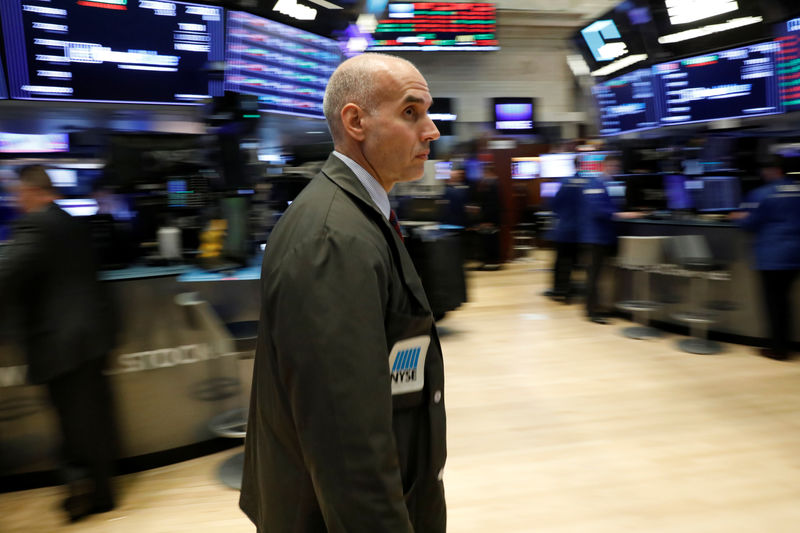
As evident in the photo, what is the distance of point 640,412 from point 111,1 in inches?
164

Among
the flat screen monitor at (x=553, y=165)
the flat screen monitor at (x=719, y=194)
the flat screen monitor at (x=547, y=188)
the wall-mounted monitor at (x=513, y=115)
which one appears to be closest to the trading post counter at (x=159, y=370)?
the flat screen monitor at (x=719, y=194)

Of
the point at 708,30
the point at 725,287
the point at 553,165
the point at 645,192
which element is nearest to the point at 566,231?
the point at 645,192

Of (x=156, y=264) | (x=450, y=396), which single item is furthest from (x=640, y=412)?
(x=156, y=264)

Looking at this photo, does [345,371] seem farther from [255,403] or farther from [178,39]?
[178,39]

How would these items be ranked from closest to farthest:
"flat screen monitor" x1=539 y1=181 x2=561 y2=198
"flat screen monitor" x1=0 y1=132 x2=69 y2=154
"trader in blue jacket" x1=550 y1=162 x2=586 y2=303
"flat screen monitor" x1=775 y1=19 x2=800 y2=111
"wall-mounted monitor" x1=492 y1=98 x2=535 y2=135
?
"flat screen monitor" x1=0 y1=132 x2=69 y2=154, "flat screen monitor" x1=775 y1=19 x2=800 y2=111, "trader in blue jacket" x1=550 y1=162 x2=586 y2=303, "wall-mounted monitor" x1=492 y1=98 x2=535 y2=135, "flat screen monitor" x1=539 y1=181 x2=561 y2=198

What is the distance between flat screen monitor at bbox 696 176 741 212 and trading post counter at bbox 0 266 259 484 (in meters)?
4.83

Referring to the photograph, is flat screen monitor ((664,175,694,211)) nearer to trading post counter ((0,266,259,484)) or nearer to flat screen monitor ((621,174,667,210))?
flat screen monitor ((621,174,667,210))

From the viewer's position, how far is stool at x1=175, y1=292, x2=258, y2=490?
3.03 meters

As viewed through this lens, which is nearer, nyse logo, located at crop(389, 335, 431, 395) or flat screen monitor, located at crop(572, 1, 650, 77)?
nyse logo, located at crop(389, 335, 431, 395)

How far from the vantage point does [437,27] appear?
11.5 meters

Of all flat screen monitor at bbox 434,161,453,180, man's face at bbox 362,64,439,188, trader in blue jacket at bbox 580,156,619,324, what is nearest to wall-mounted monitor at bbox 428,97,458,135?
flat screen monitor at bbox 434,161,453,180

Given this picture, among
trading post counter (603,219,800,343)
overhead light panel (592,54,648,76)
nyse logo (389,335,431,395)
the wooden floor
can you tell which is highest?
overhead light panel (592,54,648,76)

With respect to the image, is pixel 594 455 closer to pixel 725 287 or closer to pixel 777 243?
pixel 777 243

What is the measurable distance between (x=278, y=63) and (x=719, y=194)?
4.58 m
